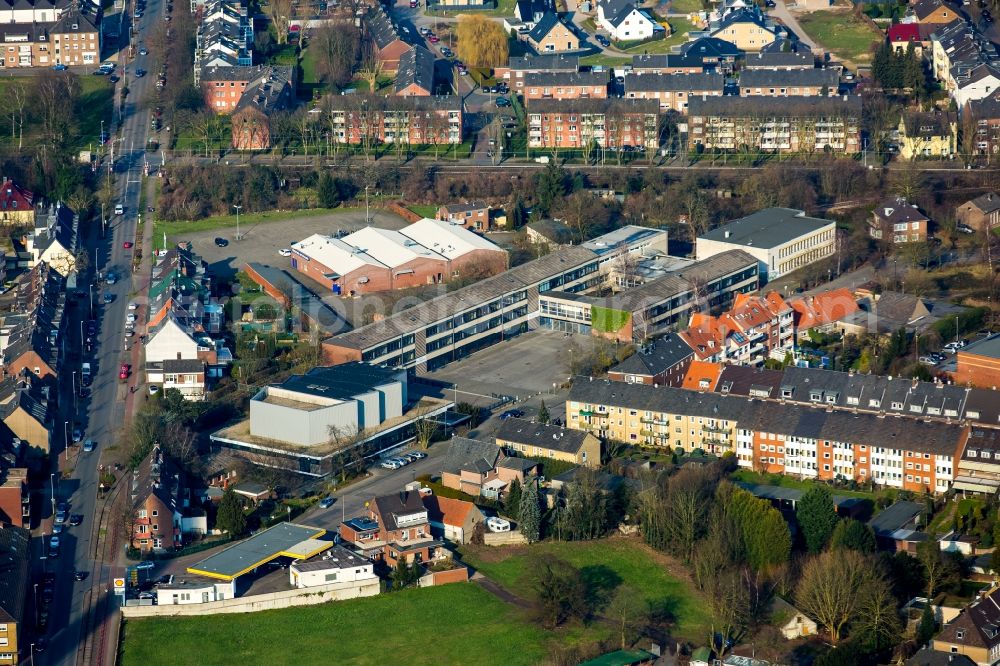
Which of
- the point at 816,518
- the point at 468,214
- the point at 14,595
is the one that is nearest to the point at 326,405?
the point at 14,595

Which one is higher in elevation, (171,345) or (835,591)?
(171,345)

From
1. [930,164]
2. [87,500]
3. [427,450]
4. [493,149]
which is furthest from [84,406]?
[930,164]

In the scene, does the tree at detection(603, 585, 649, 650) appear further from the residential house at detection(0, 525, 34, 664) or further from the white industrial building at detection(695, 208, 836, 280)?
the white industrial building at detection(695, 208, 836, 280)

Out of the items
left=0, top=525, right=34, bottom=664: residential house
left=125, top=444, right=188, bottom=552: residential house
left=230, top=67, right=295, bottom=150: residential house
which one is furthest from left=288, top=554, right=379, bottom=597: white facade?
left=230, top=67, right=295, bottom=150: residential house

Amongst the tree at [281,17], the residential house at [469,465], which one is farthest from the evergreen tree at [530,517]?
the tree at [281,17]

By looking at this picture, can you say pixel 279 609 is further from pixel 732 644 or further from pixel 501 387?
pixel 501 387

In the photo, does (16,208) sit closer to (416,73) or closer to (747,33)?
(416,73)
